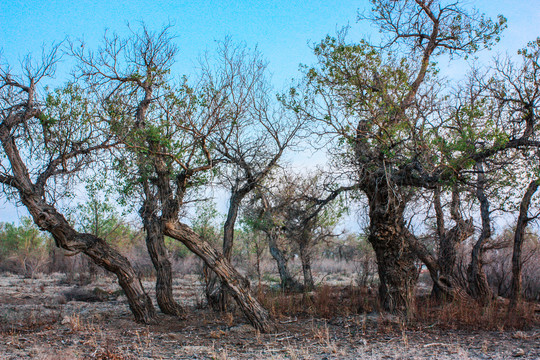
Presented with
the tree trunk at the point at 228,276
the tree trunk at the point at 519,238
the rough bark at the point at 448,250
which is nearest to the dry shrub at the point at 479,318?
the tree trunk at the point at 519,238

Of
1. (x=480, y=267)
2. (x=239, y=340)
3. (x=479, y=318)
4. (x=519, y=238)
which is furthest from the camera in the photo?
(x=480, y=267)

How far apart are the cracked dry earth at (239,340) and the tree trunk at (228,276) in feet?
1.05

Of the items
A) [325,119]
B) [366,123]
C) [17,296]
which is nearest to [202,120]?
[325,119]

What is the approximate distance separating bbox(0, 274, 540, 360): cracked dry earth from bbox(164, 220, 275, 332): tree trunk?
321mm

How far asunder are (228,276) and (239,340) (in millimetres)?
1384

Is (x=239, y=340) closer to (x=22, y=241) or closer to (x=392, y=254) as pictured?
(x=392, y=254)

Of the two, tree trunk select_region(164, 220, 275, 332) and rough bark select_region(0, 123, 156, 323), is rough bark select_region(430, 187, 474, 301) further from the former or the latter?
rough bark select_region(0, 123, 156, 323)

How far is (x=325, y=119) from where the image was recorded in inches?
385

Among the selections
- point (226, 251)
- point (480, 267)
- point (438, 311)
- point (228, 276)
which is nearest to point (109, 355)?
point (228, 276)

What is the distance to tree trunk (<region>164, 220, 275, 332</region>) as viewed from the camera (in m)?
9.20

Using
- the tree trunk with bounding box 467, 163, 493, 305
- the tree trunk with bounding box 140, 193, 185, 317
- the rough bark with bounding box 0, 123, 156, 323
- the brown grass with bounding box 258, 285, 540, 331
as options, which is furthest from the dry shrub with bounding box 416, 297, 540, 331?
the rough bark with bounding box 0, 123, 156, 323

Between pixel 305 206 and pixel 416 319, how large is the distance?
4627 mm

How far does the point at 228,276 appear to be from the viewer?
935 cm

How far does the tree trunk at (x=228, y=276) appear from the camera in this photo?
9.20 m
